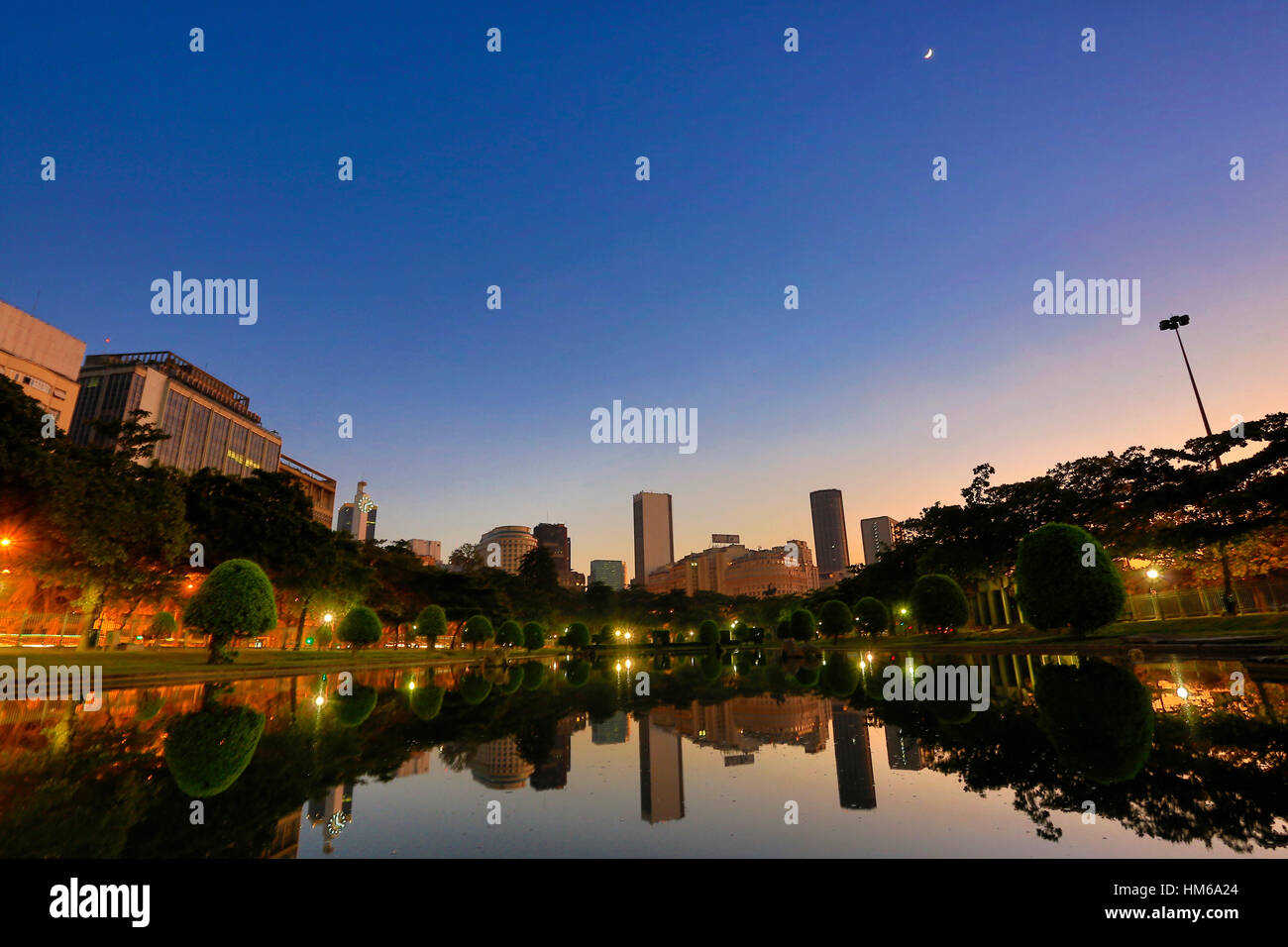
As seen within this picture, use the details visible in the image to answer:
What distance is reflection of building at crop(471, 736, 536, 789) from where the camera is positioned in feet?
27.3

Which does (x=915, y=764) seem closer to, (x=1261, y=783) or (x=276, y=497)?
(x=1261, y=783)

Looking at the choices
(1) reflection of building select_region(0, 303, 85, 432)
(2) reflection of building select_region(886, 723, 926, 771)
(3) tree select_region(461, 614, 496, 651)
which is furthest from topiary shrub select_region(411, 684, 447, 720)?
(1) reflection of building select_region(0, 303, 85, 432)

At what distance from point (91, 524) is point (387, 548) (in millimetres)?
35334

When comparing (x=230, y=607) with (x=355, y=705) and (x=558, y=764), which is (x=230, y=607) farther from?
(x=558, y=764)

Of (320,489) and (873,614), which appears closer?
(873,614)

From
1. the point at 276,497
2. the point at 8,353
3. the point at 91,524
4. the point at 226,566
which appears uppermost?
the point at 8,353

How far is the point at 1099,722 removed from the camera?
1088cm

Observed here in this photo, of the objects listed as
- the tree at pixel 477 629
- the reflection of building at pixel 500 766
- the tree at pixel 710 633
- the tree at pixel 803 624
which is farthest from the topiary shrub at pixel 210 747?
the tree at pixel 710 633

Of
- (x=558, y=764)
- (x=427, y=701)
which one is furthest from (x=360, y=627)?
(x=558, y=764)

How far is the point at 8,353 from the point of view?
252 feet

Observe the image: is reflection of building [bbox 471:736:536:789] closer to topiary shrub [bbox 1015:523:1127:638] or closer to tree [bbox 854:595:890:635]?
topiary shrub [bbox 1015:523:1127:638]

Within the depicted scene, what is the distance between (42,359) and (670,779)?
111 metres
